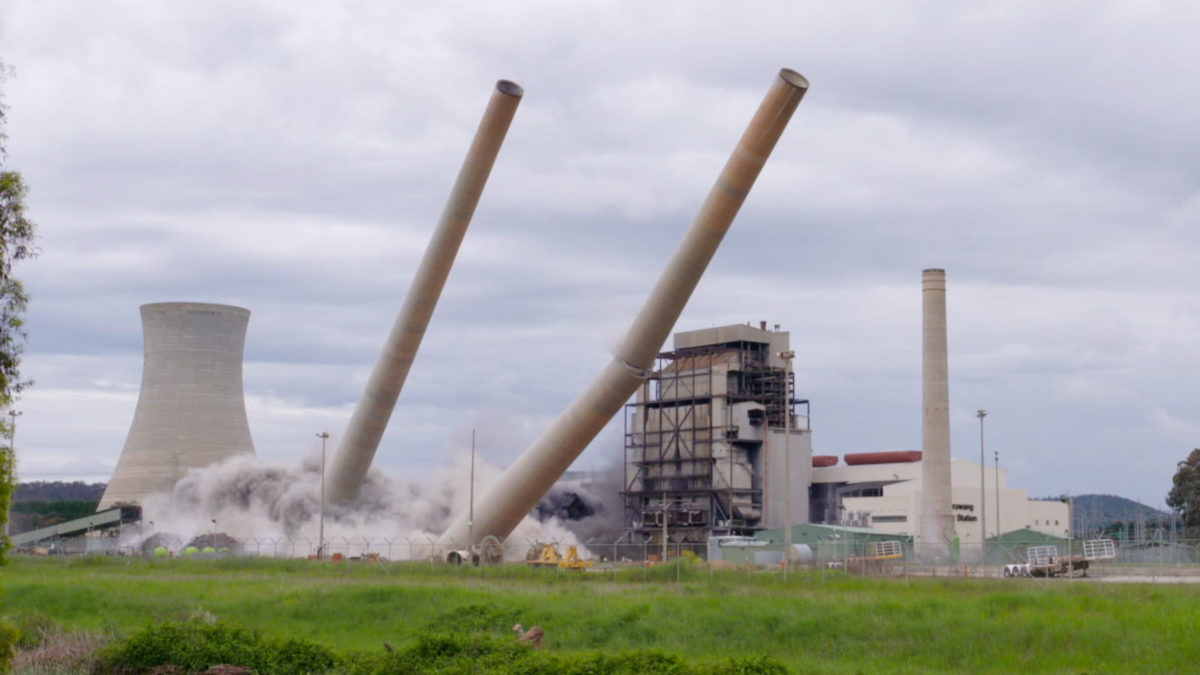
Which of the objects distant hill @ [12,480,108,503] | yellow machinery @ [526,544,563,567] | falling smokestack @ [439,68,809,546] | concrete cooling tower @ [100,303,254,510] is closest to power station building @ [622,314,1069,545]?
yellow machinery @ [526,544,563,567]

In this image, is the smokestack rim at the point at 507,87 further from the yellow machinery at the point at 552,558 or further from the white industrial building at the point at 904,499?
the white industrial building at the point at 904,499

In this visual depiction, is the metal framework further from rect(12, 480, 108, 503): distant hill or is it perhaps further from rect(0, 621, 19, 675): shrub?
rect(12, 480, 108, 503): distant hill

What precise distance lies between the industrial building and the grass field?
31.8 meters

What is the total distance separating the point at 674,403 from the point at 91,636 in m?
53.4

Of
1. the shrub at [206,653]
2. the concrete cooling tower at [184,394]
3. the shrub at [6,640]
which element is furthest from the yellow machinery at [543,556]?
the shrub at [6,640]

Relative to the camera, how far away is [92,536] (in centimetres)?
7881

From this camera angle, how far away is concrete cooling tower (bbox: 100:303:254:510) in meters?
66.6

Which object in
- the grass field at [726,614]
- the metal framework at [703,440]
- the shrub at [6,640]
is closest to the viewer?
the shrub at [6,640]

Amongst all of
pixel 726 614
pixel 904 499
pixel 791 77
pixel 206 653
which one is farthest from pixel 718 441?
pixel 206 653

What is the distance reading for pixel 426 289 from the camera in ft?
161

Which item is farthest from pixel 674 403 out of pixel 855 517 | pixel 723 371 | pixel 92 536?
pixel 92 536

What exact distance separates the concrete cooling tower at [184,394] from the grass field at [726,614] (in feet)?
91.6

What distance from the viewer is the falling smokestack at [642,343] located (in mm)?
37719

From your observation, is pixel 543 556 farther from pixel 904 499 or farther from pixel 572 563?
pixel 904 499
